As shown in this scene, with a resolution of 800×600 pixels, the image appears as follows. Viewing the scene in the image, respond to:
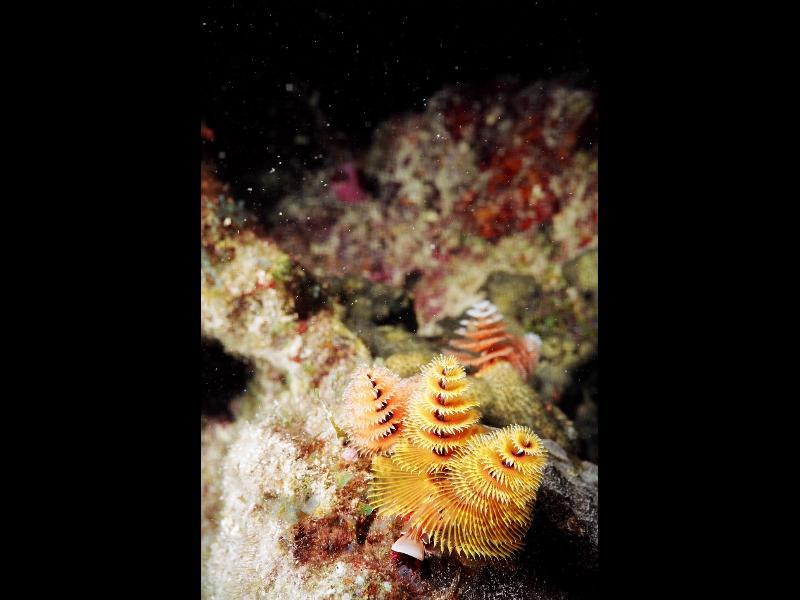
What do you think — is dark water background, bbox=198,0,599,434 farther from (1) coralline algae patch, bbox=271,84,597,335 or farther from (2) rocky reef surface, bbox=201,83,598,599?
(1) coralline algae patch, bbox=271,84,597,335

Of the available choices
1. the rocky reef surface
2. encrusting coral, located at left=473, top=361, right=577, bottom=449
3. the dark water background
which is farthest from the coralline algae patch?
encrusting coral, located at left=473, top=361, right=577, bottom=449

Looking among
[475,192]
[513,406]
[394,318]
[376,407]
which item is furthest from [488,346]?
[475,192]

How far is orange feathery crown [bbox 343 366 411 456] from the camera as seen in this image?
5.83 ft

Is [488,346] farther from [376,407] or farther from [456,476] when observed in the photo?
[456,476]

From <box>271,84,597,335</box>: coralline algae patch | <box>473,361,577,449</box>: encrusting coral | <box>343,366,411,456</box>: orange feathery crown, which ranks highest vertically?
<box>271,84,597,335</box>: coralline algae patch

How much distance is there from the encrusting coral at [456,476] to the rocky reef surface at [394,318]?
0.24 meters

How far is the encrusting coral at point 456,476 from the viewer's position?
4.71 ft

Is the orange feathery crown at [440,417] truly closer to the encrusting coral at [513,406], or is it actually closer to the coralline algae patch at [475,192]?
the encrusting coral at [513,406]

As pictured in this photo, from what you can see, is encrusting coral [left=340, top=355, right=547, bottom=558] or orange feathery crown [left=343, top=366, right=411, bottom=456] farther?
orange feathery crown [left=343, top=366, right=411, bottom=456]

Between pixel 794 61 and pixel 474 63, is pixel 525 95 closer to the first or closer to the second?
pixel 474 63

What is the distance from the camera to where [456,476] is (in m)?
1.53

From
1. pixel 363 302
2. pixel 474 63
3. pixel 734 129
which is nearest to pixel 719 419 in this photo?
pixel 734 129

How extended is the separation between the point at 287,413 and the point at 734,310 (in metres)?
2.33

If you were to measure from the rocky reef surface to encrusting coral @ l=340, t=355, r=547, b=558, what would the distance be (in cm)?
24
